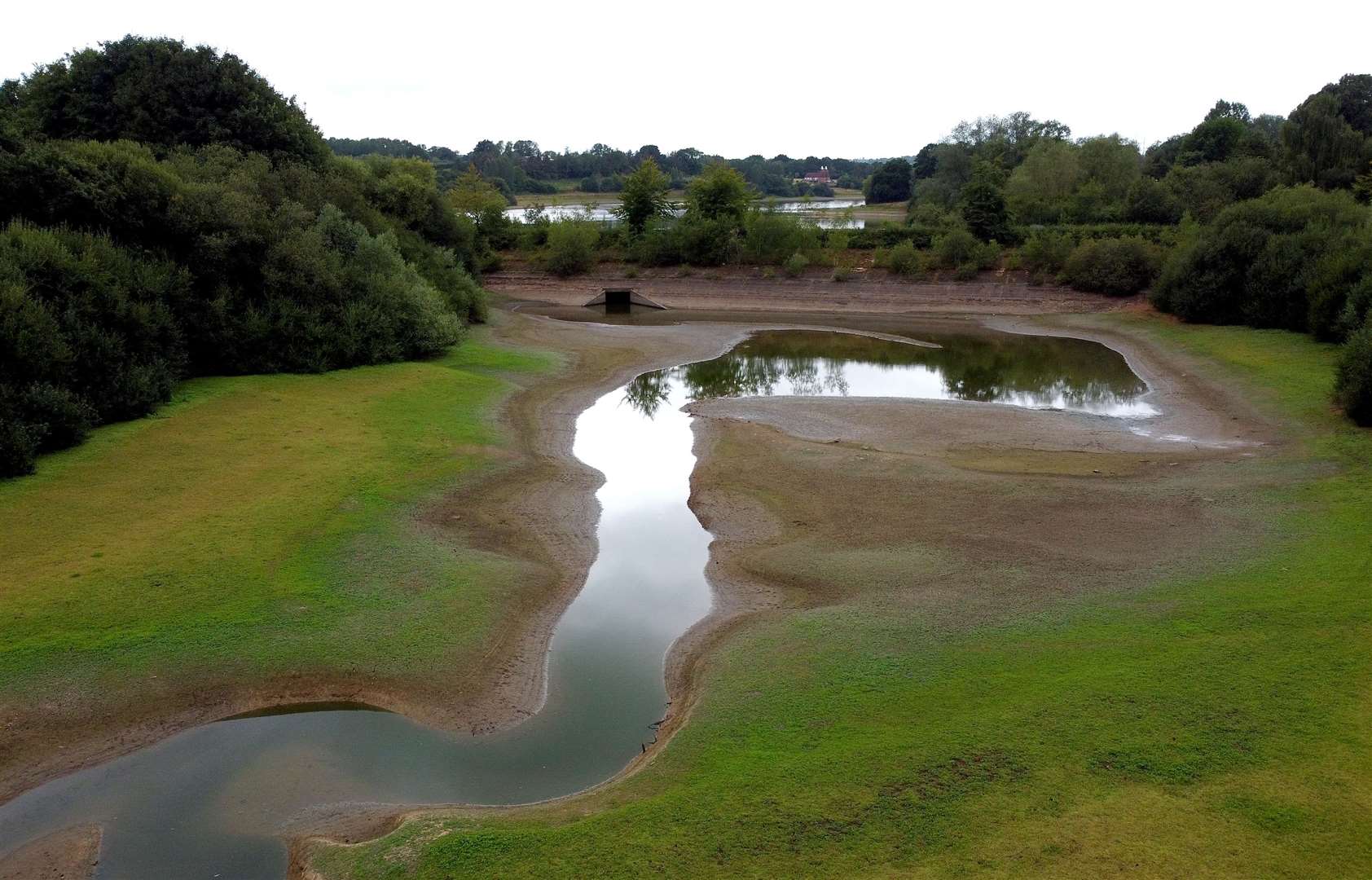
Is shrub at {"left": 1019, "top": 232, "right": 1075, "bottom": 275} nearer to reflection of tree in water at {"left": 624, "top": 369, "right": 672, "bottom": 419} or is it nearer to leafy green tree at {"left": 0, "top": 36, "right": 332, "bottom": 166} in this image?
reflection of tree in water at {"left": 624, "top": 369, "right": 672, "bottom": 419}

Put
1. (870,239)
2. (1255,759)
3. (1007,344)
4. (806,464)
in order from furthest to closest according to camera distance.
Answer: (870,239), (1007,344), (806,464), (1255,759)

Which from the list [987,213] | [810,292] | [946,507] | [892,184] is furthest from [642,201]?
[892,184]

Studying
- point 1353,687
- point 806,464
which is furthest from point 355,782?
point 806,464

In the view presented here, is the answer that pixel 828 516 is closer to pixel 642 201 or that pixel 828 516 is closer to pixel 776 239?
pixel 776 239

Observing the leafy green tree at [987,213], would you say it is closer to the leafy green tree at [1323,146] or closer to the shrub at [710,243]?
the shrub at [710,243]

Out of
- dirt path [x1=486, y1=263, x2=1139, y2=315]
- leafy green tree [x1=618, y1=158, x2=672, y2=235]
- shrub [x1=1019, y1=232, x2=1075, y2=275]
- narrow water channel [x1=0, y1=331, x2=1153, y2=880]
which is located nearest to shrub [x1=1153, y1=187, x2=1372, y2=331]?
dirt path [x1=486, y1=263, x2=1139, y2=315]

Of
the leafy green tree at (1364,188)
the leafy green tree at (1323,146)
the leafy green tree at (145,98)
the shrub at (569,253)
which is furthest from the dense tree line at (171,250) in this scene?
the leafy green tree at (1323,146)

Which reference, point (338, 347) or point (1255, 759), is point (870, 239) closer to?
point (338, 347)
